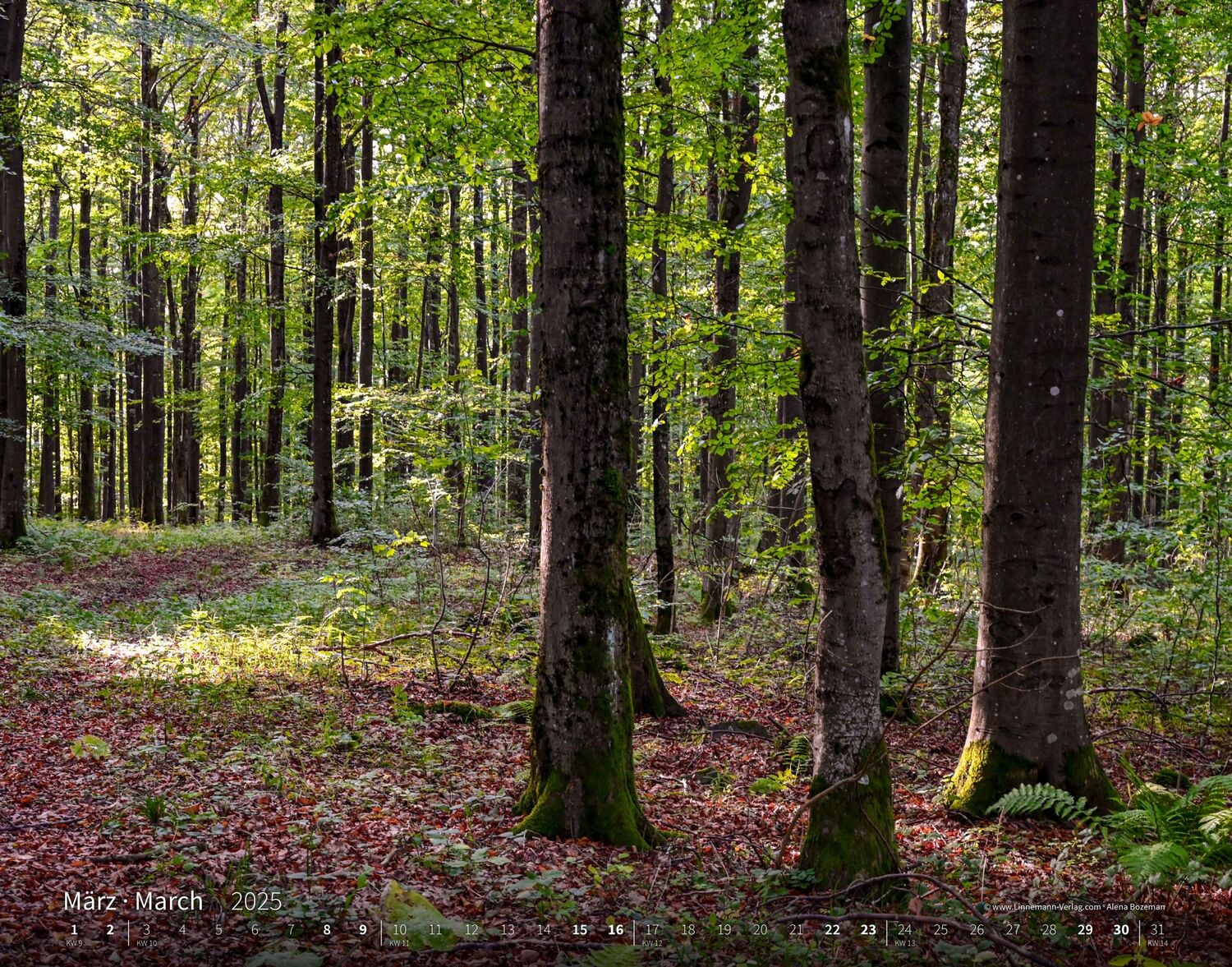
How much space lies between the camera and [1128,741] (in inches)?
275

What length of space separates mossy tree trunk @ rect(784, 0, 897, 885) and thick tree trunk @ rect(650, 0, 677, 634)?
13.7ft

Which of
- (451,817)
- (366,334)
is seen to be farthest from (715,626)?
(366,334)

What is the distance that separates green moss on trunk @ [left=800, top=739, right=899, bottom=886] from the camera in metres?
4.36

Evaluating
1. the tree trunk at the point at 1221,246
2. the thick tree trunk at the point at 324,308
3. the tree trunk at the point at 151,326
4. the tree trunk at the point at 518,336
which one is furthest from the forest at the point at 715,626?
the tree trunk at the point at 151,326

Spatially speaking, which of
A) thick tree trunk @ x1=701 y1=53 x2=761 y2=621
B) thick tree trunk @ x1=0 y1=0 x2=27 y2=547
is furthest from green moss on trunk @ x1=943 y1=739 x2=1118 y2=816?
thick tree trunk @ x1=0 y1=0 x2=27 y2=547

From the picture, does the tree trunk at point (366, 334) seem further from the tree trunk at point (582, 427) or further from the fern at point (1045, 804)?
the fern at point (1045, 804)

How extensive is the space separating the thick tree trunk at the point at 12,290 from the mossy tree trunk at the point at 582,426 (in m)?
14.5

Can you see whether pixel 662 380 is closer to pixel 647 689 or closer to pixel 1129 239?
pixel 647 689

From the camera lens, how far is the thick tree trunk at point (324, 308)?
17766 millimetres

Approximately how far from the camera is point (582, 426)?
16.6 ft

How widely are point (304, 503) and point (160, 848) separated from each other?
22.5 m

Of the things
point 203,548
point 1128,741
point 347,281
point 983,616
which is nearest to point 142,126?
point 347,281

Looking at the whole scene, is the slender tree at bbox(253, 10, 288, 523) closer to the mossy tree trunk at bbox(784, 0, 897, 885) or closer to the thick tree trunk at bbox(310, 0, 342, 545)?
the thick tree trunk at bbox(310, 0, 342, 545)

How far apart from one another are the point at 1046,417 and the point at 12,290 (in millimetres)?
18460
